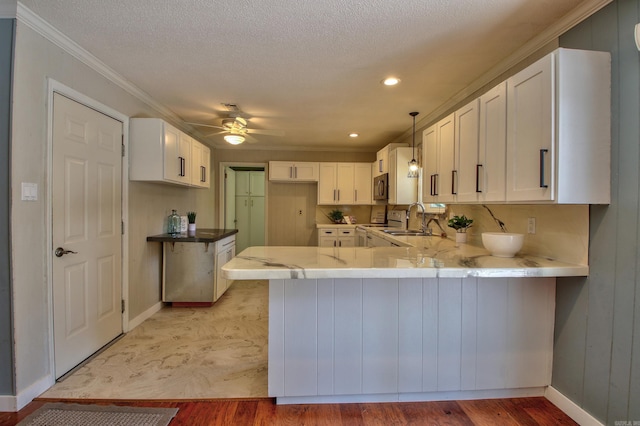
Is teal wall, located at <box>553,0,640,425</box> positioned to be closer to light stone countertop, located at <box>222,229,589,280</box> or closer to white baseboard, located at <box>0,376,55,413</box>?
light stone countertop, located at <box>222,229,589,280</box>

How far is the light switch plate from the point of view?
181cm

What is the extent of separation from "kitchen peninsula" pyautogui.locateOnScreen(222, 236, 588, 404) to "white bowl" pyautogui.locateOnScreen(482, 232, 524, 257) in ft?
0.26

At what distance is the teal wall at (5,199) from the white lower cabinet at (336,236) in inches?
151

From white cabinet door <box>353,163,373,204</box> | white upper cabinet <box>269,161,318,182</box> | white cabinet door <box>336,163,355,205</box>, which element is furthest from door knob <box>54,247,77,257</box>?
white cabinet door <box>353,163,373,204</box>

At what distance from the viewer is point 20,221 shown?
179 centimetres

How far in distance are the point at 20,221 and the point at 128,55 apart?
1395mm

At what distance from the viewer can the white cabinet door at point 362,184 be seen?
17.7 ft

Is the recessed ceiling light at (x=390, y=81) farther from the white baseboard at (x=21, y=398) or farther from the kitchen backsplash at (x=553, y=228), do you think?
the white baseboard at (x=21, y=398)

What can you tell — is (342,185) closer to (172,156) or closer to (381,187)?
(381,187)

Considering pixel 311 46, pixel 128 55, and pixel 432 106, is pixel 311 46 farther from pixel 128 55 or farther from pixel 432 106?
pixel 432 106

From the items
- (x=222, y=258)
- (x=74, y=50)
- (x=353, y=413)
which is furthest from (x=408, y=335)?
(x=74, y=50)

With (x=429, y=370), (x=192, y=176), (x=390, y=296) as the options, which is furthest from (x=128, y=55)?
(x=429, y=370)

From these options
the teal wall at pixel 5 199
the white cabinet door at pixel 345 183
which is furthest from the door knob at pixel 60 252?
the white cabinet door at pixel 345 183

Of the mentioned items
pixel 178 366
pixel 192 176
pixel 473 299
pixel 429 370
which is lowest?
pixel 178 366
